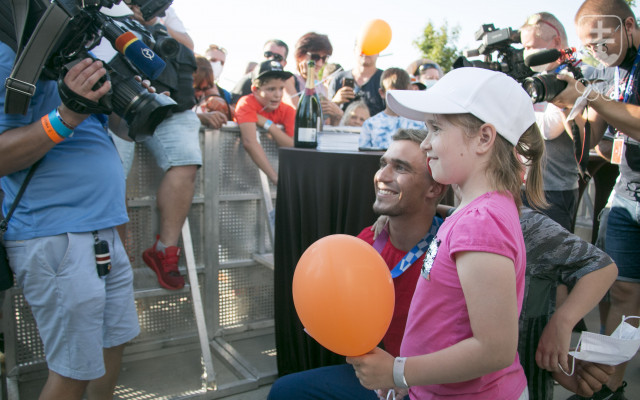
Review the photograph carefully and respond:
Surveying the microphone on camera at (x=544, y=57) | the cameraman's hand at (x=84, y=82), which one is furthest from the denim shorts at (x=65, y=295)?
the microphone on camera at (x=544, y=57)

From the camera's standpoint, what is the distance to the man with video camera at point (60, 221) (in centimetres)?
168

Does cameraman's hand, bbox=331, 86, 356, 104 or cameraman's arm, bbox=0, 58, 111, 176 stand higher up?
cameraman's hand, bbox=331, 86, 356, 104

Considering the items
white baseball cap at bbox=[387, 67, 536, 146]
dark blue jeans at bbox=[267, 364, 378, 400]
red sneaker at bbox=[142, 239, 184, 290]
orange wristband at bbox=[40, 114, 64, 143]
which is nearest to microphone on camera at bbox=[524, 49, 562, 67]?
white baseball cap at bbox=[387, 67, 536, 146]

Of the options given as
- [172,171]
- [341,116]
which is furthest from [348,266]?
[341,116]

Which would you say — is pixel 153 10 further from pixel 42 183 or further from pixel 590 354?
pixel 590 354

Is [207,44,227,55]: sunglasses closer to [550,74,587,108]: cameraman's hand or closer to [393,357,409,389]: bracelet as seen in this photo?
[550,74,587,108]: cameraman's hand

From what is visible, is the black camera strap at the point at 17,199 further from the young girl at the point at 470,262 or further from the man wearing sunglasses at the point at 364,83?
the man wearing sunglasses at the point at 364,83

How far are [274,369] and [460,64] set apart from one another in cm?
227

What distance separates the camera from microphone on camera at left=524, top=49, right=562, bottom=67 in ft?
7.48

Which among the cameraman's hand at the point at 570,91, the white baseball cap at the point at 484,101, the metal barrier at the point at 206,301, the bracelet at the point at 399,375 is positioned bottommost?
the metal barrier at the point at 206,301

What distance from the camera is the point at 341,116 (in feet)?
14.4

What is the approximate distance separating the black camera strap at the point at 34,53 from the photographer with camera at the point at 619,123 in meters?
2.20

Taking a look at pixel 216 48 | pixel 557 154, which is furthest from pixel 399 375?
pixel 216 48

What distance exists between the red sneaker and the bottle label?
115 centimetres
